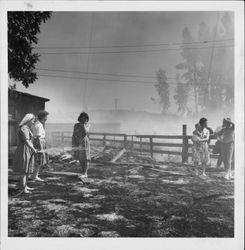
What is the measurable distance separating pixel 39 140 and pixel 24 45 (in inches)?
67.2

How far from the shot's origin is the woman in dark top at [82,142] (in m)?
3.70

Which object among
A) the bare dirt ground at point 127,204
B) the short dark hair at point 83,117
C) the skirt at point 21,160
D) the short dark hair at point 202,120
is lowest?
the bare dirt ground at point 127,204

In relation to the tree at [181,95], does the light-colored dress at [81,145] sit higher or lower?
lower

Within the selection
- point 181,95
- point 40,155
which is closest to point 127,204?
point 40,155

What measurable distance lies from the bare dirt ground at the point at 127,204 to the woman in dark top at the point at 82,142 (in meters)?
0.19

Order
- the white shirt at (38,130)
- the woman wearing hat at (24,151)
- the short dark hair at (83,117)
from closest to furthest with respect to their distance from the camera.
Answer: the woman wearing hat at (24,151), the white shirt at (38,130), the short dark hair at (83,117)

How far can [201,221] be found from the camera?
11.1 ft

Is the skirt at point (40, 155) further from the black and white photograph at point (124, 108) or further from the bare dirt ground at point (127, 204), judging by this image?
the bare dirt ground at point (127, 204)

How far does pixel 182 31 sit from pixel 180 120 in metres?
1.56

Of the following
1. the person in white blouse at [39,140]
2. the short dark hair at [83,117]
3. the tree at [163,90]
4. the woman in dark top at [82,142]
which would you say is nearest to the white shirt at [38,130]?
the person in white blouse at [39,140]

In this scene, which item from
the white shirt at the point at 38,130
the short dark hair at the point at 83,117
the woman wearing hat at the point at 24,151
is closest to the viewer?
the woman wearing hat at the point at 24,151

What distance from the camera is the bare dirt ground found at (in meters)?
3.29

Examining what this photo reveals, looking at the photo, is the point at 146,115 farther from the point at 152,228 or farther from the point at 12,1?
the point at 12,1

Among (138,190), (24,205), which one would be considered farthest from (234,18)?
(24,205)
